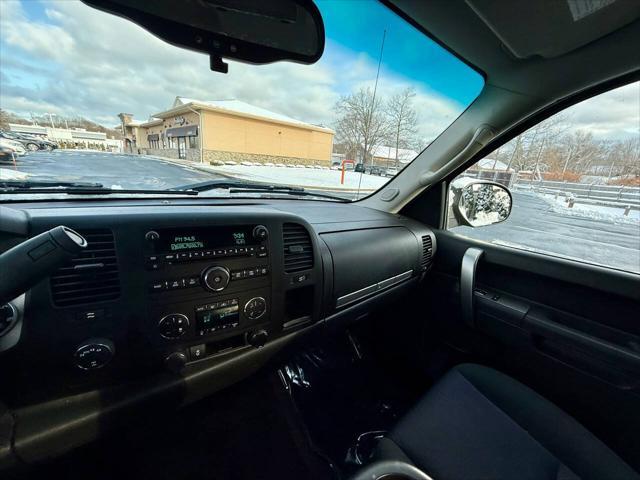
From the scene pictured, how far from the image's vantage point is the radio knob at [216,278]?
3.72 feet

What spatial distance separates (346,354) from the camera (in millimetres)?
2564

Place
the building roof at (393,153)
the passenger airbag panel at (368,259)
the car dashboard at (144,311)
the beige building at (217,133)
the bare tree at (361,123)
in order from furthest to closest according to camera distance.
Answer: the building roof at (393,153)
the bare tree at (361,123)
the passenger airbag panel at (368,259)
the beige building at (217,133)
the car dashboard at (144,311)

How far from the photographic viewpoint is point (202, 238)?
115cm

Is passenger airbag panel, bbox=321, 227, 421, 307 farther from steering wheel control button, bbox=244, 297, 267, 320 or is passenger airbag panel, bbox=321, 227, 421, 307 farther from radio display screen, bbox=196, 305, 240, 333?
radio display screen, bbox=196, 305, 240, 333

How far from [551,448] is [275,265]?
1.38m

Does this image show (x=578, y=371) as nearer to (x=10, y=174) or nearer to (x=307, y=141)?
(x=307, y=141)

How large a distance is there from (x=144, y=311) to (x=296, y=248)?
2.24 ft

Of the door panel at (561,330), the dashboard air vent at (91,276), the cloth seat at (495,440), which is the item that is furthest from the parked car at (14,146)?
the door panel at (561,330)

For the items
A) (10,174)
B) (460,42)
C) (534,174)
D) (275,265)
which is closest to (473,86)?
(460,42)

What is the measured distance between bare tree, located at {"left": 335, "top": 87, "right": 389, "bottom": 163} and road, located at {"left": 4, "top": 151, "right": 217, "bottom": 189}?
102 centimetres

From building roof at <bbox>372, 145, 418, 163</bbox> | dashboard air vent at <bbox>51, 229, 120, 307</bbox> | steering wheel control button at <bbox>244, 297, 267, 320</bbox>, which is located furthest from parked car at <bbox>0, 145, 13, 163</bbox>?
building roof at <bbox>372, 145, 418, 163</bbox>

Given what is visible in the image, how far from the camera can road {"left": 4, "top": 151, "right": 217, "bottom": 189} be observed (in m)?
1.24

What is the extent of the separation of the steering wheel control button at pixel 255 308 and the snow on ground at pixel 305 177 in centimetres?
81

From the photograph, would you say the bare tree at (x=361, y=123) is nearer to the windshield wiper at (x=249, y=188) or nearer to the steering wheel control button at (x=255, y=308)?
the windshield wiper at (x=249, y=188)
